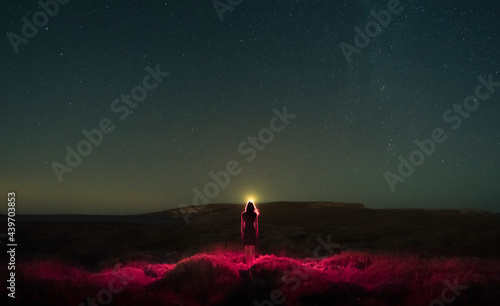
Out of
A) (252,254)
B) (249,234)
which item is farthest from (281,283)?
(249,234)

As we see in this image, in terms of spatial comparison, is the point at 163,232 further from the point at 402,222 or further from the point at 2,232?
the point at 402,222

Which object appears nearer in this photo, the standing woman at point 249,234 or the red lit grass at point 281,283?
the red lit grass at point 281,283

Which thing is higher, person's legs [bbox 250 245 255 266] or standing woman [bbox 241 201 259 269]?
standing woman [bbox 241 201 259 269]

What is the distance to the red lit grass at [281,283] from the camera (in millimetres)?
11266

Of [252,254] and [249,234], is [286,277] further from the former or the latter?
[249,234]

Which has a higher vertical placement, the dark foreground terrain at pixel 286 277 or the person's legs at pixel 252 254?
the person's legs at pixel 252 254

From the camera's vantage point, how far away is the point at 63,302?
1097 centimetres

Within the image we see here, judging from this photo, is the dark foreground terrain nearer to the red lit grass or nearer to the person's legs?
the red lit grass

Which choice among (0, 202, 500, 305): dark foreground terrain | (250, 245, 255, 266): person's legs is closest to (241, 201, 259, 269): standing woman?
(250, 245, 255, 266): person's legs

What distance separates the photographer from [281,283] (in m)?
13.1

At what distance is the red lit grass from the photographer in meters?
11.3

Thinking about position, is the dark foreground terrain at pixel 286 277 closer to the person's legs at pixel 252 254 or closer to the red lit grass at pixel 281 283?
the red lit grass at pixel 281 283

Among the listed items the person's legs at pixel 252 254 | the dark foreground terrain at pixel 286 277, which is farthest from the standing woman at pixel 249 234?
the dark foreground terrain at pixel 286 277

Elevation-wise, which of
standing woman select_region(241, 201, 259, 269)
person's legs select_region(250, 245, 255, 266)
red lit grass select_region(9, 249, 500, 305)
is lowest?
red lit grass select_region(9, 249, 500, 305)
